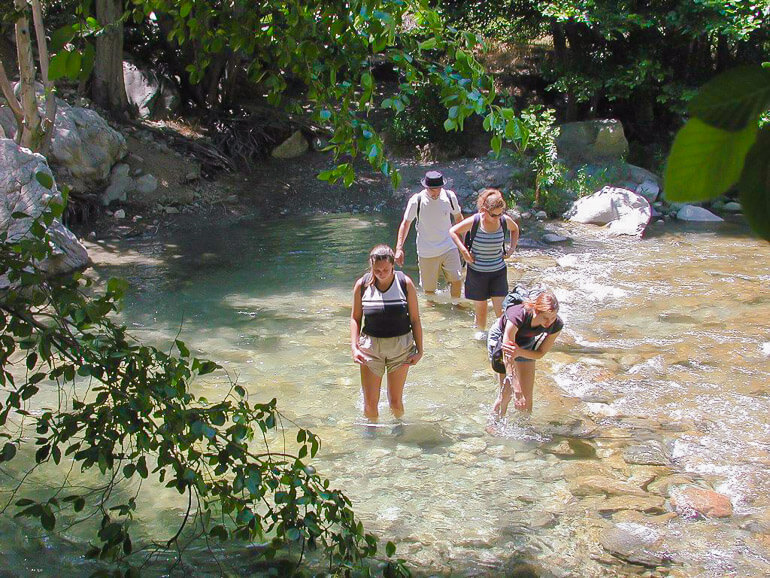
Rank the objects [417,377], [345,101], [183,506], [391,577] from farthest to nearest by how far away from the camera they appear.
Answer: [417,377] < [183,506] < [345,101] < [391,577]

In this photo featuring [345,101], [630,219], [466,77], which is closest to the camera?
[466,77]

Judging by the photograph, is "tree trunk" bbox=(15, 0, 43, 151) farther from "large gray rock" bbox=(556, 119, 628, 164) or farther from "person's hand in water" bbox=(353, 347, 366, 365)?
"large gray rock" bbox=(556, 119, 628, 164)

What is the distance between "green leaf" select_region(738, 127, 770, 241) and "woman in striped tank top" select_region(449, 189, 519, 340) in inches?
291

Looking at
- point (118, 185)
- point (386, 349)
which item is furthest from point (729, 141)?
point (118, 185)

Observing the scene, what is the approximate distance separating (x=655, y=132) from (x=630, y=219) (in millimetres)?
5476

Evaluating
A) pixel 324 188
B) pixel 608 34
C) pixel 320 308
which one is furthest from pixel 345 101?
pixel 324 188

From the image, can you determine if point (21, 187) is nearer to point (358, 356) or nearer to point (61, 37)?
point (358, 356)

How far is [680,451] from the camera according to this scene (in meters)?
6.57

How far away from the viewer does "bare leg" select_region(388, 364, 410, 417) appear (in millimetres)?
6527

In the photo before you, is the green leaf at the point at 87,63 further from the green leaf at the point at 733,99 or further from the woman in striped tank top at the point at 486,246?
the woman in striped tank top at the point at 486,246

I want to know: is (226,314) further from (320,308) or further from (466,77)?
(466,77)

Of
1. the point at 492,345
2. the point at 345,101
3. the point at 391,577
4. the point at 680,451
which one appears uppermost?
the point at 345,101

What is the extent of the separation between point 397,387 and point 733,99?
6.06 meters

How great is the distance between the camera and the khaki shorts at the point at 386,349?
628 centimetres
